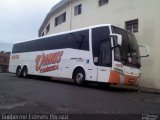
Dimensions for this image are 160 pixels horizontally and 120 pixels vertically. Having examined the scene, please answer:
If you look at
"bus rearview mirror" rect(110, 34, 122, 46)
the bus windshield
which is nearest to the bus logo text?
the bus windshield

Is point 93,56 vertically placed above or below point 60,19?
below

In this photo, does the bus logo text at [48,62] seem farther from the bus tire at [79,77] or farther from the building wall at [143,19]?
the building wall at [143,19]

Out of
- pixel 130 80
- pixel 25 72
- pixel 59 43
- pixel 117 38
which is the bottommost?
pixel 130 80

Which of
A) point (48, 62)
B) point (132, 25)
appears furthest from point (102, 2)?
point (48, 62)

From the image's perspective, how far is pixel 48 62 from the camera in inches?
800

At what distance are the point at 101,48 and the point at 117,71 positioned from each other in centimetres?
162

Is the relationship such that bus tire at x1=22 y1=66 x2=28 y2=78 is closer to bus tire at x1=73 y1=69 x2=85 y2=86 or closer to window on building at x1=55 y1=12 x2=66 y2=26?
bus tire at x1=73 y1=69 x2=85 y2=86

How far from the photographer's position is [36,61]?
2203 cm

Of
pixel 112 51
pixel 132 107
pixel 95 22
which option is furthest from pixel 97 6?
pixel 132 107

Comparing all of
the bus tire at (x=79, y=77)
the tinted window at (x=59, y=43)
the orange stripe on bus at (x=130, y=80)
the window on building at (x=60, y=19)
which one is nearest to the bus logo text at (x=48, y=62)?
the tinted window at (x=59, y=43)

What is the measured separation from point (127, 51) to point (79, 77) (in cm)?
321

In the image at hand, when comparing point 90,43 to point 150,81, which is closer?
point 90,43

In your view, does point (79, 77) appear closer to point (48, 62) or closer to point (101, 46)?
point (101, 46)

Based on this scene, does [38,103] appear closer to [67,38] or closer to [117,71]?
[117,71]
